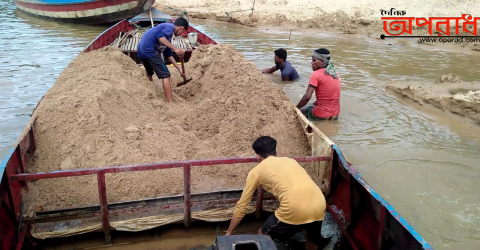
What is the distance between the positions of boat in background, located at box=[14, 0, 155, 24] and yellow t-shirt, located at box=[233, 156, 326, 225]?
15.1m

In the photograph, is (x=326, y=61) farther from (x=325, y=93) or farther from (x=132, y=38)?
(x=132, y=38)

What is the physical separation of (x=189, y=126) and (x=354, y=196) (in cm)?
266

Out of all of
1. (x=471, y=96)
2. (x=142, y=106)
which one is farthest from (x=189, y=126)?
(x=471, y=96)

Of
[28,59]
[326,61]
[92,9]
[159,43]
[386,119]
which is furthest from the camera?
[92,9]

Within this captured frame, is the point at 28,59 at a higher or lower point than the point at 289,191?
higher

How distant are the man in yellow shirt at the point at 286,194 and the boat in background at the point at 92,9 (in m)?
15.0

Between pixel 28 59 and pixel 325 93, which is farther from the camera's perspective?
pixel 28 59

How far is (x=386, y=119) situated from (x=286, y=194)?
4.53 meters

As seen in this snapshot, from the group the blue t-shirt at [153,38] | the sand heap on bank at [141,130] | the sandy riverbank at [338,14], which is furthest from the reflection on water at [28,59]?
the sandy riverbank at [338,14]

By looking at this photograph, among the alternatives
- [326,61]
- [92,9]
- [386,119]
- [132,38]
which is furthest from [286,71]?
[92,9]

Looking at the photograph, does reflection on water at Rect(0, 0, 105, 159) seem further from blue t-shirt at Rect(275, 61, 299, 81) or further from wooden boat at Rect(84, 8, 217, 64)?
blue t-shirt at Rect(275, 61, 299, 81)

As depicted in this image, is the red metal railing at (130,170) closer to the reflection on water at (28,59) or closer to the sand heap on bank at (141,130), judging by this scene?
the sand heap on bank at (141,130)

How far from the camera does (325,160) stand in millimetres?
3480

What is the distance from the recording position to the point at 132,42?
987 cm
